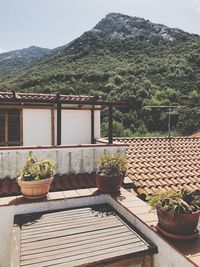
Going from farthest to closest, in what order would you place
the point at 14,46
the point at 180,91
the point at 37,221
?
the point at 14,46, the point at 180,91, the point at 37,221

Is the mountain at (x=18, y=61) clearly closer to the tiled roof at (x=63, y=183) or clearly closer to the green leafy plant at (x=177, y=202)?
the tiled roof at (x=63, y=183)

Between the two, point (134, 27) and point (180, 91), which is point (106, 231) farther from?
point (134, 27)

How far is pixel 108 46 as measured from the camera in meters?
52.4

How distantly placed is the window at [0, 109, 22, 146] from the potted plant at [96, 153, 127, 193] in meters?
6.28

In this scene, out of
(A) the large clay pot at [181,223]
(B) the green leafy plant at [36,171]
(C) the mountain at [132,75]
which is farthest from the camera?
(C) the mountain at [132,75]

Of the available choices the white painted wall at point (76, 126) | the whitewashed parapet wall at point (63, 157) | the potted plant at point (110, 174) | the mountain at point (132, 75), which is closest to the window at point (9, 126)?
the white painted wall at point (76, 126)

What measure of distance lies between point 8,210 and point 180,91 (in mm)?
34568

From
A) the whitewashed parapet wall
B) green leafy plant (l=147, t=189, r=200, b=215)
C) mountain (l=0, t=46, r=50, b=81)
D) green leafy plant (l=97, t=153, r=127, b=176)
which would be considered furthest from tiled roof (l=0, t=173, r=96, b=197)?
mountain (l=0, t=46, r=50, b=81)

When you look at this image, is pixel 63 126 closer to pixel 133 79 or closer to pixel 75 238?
pixel 75 238

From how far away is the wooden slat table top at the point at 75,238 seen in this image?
353 centimetres

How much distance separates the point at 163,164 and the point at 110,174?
448 centimetres

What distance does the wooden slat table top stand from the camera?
3.53 m

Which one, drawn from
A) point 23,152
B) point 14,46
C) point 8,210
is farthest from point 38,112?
point 14,46

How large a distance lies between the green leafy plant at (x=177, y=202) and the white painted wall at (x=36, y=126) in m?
8.02
